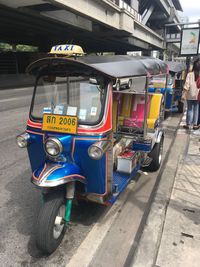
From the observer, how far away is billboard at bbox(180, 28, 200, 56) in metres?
14.6

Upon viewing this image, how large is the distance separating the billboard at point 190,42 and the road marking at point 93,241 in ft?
44.6

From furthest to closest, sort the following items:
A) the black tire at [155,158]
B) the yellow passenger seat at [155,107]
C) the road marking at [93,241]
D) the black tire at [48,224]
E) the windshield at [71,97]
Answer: the yellow passenger seat at [155,107] → the black tire at [155,158] → the windshield at [71,97] → the road marking at [93,241] → the black tire at [48,224]

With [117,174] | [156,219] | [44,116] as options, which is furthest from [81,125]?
[156,219]

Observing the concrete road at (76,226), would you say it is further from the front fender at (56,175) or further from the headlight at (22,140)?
the headlight at (22,140)

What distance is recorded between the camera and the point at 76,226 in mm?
3385

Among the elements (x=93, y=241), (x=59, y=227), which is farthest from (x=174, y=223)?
(x=59, y=227)

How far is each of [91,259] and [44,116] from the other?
5.61 feet

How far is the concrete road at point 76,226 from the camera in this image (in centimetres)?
285

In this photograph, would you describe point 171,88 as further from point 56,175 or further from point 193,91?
point 56,175

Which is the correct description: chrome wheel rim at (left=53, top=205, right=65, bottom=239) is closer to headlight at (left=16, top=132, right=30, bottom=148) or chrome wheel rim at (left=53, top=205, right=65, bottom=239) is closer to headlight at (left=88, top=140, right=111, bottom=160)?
headlight at (left=88, top=140, right=111, bottom=160)

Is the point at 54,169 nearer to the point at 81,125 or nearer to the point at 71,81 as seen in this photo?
the point at 81,125

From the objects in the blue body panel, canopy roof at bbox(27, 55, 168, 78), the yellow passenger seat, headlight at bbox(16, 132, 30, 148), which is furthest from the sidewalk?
canopy roof at bbox(27, 55, 168, 78)

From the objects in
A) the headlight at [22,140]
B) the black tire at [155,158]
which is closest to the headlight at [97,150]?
the headlight at [22,140]

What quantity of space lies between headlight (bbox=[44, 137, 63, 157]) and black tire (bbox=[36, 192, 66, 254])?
0.45 meters
